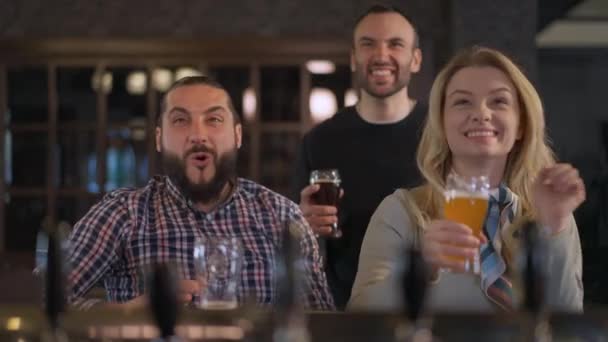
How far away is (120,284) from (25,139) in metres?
3.68

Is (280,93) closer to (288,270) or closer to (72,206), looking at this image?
(72,206)

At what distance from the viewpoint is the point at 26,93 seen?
6.27 meters

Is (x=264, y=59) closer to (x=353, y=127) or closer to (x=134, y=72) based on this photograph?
(x=134, y=72)

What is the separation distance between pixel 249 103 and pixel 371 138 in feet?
9.58

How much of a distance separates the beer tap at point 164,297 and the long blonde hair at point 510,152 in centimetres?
122

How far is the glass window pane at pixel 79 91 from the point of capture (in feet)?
20.5

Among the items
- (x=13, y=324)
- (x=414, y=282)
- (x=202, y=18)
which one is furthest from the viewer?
(x=202, y=18)

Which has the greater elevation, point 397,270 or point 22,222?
point 22,222

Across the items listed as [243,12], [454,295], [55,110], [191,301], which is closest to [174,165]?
[191,301]

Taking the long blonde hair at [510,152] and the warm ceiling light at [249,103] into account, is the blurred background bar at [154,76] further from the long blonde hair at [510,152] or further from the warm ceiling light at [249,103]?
the long blonde hair at [510,152]

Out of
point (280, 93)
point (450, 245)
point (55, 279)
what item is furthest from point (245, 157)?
point (55, 279)

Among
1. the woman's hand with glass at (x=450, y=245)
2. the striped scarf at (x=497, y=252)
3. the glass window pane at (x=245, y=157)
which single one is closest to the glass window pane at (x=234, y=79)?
the glass window pane at (x=245, y=157)

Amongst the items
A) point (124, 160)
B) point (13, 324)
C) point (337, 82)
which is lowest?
point (13, 324)

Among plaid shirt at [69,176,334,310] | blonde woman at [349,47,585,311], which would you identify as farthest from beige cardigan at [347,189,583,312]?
plaid shirt at [69,176,334,310]
